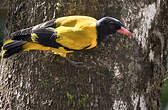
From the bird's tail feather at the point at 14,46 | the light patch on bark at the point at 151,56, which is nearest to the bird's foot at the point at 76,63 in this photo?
the bird's tail feather at the point at 14,46

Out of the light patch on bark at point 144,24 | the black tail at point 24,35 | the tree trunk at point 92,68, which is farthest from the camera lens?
the light patch on bark at point 144,24

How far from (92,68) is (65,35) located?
1.25ft

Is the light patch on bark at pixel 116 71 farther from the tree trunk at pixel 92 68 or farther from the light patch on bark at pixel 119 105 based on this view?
the light patch on bark at pixel 119 105

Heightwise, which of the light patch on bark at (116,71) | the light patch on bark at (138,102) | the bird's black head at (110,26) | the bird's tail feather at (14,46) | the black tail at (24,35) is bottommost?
the light patch on bark at (138,102)

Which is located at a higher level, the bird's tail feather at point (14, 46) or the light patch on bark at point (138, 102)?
the bird's tail feather at point (14, 46)

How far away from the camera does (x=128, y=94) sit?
7.59ft

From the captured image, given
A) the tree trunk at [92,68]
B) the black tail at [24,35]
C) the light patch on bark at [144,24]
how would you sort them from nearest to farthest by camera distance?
the black tail at [24,35] → the tree trunk at [92,68] → the light patch on bark at [144,24]

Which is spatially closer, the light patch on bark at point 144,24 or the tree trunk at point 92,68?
the tree trunk at point 92,68

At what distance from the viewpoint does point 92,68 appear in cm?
231

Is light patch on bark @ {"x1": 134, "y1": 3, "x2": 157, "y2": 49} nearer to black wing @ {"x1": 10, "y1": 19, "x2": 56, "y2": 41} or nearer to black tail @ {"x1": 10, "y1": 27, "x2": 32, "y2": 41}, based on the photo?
black wing @ {"x1": 10, "y1": 19, "x2": 56, "y2": 41}

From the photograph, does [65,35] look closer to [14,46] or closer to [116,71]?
[14,46]

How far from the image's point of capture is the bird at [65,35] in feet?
7.08

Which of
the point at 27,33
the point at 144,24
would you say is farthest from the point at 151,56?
the point at 27,33

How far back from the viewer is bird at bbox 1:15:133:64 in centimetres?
216
